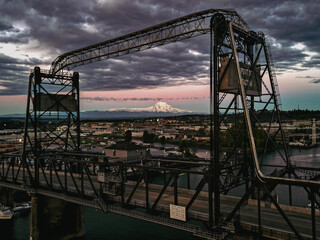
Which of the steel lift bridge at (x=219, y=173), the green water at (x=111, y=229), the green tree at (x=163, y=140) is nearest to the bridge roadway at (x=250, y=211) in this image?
the steel lift bridge at (x=219, y=173)

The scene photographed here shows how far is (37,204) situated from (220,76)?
72.1 ft

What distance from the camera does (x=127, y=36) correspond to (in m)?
29.5

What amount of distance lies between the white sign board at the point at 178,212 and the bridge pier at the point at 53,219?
1647 centimetres

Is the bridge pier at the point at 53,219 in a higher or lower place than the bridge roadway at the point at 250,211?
lower

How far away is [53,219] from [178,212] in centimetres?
1724

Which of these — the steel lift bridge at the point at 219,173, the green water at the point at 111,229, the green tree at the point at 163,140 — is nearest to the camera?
the steel lift bridge at the point at 219,173

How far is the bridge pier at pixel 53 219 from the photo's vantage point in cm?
2811

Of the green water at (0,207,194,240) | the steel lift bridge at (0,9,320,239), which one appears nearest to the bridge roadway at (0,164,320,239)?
the steel lift bridge at (0,9,320,239)

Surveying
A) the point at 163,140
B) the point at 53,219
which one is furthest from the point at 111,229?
the point at 163,140

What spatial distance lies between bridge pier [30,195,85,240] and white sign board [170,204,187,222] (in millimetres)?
16469

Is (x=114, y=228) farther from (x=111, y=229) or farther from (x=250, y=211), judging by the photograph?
(x=250, y=211)

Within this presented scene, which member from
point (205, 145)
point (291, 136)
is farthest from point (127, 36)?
point (291, 136)

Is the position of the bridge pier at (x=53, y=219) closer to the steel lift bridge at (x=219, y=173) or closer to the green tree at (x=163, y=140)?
the steel lift bridge at (x=219, y=173)

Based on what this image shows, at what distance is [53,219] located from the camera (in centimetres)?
2912
